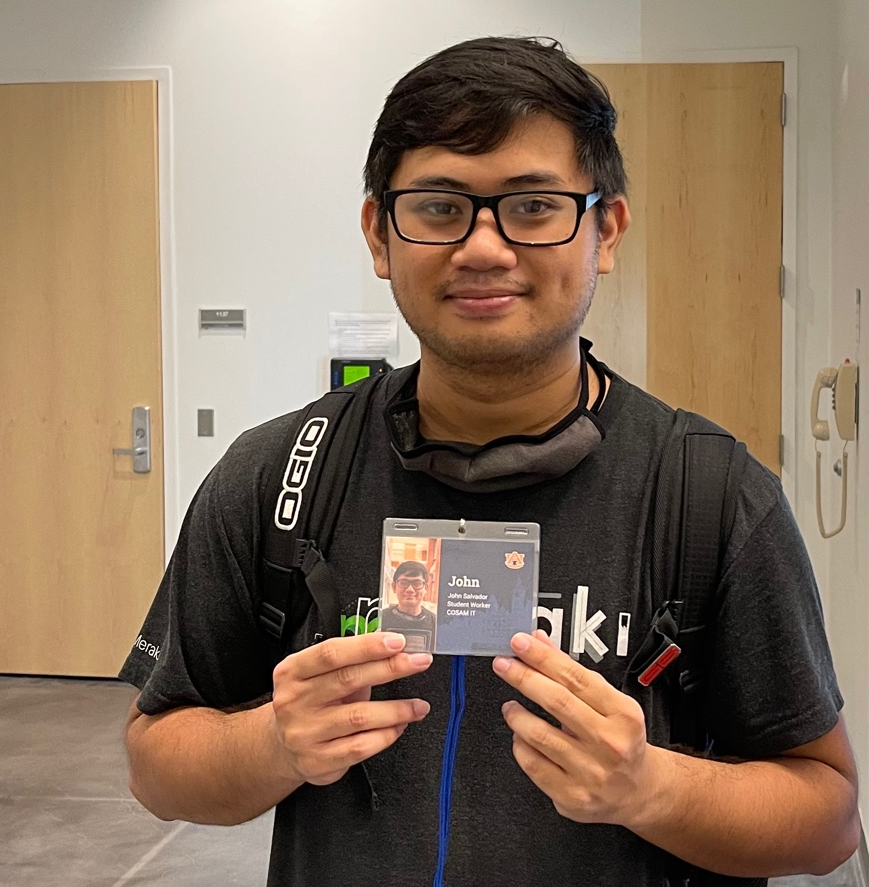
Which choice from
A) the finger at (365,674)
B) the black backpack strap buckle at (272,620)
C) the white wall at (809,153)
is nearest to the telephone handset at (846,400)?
the white wall at (809,153)

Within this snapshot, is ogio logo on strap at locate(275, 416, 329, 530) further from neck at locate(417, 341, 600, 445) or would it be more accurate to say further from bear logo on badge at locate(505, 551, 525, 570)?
bear logo on badge at locate(505, 551, 525, 570)

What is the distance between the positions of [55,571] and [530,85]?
4.17 meters

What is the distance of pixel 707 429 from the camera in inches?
47.3

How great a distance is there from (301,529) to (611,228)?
18.5 inches

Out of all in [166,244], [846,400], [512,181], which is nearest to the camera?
[512,181]

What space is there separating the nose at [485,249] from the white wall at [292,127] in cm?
345

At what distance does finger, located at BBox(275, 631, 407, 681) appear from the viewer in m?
0.98

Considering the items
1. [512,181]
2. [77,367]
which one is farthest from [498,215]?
[77,367]

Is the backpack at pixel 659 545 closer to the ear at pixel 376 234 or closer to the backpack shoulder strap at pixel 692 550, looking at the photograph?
the backpack shoulder strap at pixel 692 550

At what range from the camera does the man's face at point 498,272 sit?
1.16 m

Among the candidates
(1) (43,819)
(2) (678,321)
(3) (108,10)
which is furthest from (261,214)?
(1) (43,819)

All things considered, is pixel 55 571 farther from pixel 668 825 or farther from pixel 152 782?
pixel 668 825

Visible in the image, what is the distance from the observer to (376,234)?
129cm

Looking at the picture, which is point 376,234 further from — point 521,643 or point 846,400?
point 846,400
